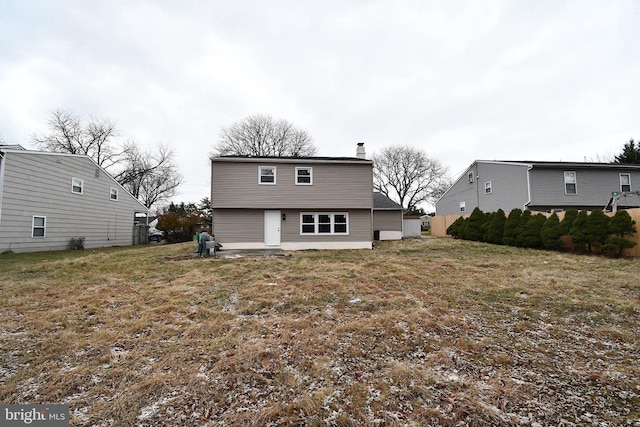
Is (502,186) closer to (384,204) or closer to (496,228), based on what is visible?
(496,228)

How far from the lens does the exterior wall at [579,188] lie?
17922mm

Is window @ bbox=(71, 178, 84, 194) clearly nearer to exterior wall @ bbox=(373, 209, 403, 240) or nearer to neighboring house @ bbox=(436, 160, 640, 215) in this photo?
exterior wall @ bbox=(373, 209, 403, 240)

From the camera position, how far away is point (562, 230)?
1275 cm

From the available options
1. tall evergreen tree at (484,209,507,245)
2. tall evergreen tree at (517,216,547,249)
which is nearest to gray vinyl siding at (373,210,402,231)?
tall evergreen tree at (484,209,507,245)

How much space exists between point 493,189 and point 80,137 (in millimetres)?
39059

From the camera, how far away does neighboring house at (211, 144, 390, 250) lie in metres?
14.0

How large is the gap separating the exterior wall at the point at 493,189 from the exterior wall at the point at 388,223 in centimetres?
723

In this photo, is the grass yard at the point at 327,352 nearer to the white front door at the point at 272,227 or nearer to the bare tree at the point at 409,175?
the white front door at the point at 272,227

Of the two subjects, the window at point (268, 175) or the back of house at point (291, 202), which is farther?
the window at point (268, 175)

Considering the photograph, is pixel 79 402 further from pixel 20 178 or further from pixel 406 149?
pixel 406 149

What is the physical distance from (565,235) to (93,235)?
2539 cm

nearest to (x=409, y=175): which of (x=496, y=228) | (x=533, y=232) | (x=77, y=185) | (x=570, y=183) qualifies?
(x=570, y=183)

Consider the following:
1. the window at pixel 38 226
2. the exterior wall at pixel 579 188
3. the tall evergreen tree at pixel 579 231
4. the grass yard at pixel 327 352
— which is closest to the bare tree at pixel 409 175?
the exterior wall at pixel 579 188

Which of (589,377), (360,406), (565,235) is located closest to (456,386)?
(360,406)
